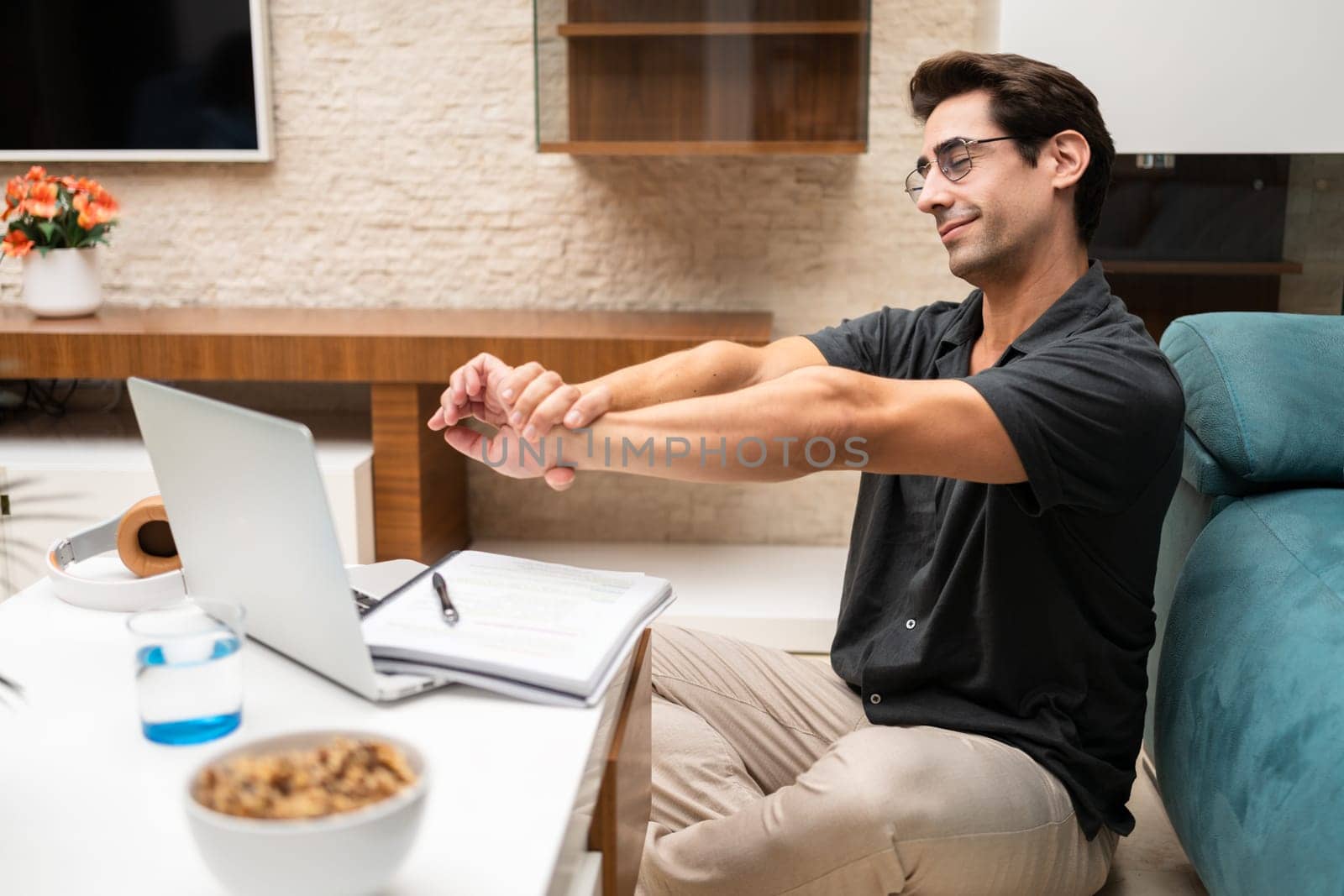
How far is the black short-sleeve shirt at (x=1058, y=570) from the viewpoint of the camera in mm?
1298

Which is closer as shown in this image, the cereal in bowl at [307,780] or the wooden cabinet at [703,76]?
the cereal in bowl at [307,780]

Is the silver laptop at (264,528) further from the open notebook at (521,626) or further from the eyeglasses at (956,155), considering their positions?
the eyeglasses at (956,155)

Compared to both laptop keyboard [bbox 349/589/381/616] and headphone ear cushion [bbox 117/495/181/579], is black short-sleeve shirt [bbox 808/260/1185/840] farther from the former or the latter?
headphone ear cushion [bbox 117/495/181/579]

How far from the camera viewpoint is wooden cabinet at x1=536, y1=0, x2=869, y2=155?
2801 mm

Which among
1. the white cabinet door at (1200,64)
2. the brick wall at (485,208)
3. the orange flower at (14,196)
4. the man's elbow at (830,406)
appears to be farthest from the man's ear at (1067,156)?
the orange flower at (14,196)

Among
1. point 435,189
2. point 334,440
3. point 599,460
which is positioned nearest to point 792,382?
point 599,460

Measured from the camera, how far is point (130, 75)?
3125 millimetres

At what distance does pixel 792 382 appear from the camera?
50.1 inches

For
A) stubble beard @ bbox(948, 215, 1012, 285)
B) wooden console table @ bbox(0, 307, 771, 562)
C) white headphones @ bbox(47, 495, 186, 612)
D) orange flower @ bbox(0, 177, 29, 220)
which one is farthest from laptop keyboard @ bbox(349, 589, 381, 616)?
orange flower @ bbox(0, 177, 29, 220)

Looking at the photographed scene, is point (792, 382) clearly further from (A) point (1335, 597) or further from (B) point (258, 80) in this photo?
(B) point (258, 80)

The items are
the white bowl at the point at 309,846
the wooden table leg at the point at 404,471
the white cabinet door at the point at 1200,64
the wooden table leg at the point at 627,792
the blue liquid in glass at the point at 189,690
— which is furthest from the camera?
the wooden table leg at the point at 404,471

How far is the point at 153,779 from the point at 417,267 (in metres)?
2.54

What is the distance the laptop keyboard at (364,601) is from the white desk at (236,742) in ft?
0.34

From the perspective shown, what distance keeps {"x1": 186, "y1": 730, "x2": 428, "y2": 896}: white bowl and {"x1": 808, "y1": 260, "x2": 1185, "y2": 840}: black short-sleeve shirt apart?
2.71 ft
